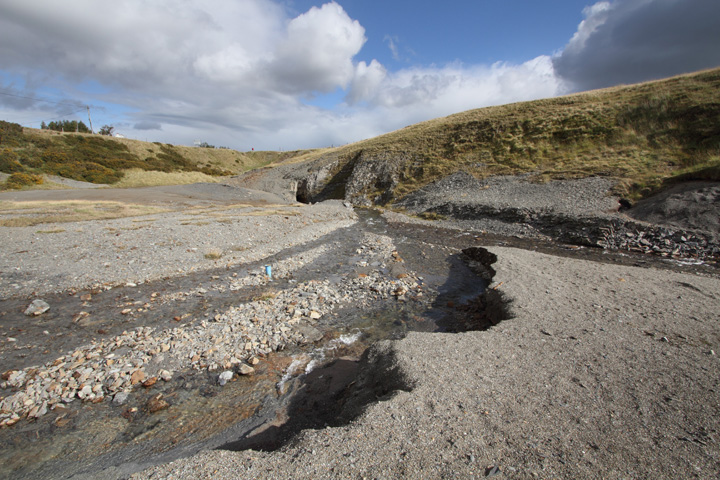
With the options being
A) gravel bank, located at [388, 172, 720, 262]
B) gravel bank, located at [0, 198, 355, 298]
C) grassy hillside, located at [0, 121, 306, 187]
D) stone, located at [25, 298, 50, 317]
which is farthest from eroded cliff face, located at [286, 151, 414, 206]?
stone, located at [25, 298, 50, 317]

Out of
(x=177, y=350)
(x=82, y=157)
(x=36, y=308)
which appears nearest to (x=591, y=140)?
(x=177, y=350)

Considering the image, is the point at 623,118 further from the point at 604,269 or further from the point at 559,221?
the point at 604,269

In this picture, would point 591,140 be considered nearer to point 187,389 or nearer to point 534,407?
point 534,407

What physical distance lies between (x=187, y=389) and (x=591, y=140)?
3929 cm

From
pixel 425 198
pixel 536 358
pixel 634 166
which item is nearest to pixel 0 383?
pixel 536 358

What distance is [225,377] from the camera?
6.51 metres

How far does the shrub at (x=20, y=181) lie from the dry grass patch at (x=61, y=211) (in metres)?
14.2

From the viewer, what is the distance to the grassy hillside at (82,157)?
4506 centimetres

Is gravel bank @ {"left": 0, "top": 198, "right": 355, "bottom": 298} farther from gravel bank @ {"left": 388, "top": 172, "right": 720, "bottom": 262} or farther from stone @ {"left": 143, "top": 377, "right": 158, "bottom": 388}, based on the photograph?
gravel bank @ {"left": 388, "top": 172, "right": 720, "bottom": 262}

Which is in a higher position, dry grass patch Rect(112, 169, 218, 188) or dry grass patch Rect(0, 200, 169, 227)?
dry grass patch Rect(112, 169, 218, 188)

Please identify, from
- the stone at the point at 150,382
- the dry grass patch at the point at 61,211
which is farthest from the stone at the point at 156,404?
the dry grass patch at the point at 61,211

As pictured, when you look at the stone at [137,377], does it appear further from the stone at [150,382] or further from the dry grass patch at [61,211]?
the dry grass patch at [61,211]

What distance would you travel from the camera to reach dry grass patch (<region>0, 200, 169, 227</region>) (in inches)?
809

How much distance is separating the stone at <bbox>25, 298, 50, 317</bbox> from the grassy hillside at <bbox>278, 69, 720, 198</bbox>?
31978 millimetres
